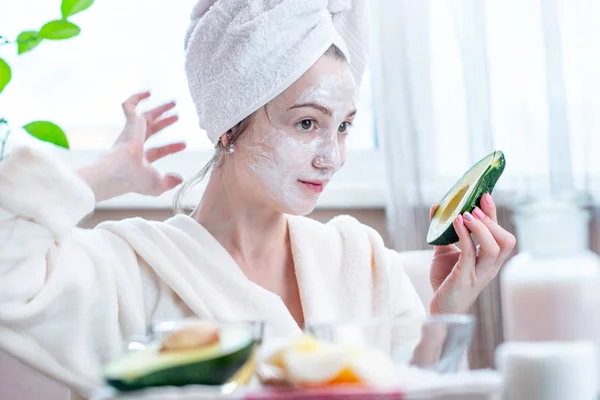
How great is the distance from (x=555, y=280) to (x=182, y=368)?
0.31m

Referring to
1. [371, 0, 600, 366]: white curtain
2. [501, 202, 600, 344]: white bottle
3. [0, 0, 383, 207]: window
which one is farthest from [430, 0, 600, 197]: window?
[501, 202, 600, 344]: white bottle

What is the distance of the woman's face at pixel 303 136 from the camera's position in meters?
1.25

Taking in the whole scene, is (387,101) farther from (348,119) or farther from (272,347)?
(272,347)

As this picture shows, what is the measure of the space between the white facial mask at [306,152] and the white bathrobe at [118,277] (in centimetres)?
13

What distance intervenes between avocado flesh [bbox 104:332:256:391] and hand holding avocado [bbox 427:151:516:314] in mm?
577

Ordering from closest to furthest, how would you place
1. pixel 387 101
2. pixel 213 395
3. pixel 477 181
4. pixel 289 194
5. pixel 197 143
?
pixel 213 395
pixel 477 181
pixel 289 194
pixel 387 101
pixel 197 143

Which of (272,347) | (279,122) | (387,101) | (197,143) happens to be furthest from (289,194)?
(197,143)

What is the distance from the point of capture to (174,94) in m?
2.19

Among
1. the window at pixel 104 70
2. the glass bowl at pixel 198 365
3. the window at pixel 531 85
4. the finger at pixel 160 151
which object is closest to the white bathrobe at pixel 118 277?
the finger at pixel 160 151

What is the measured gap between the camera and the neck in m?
1.35

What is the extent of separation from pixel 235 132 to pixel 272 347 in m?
0.74

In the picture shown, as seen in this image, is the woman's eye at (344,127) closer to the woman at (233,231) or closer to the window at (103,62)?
the woman at (233,231)

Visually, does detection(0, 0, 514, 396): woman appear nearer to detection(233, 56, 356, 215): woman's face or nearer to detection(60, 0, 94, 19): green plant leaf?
detection(233, 56, 356, 215): woman's face

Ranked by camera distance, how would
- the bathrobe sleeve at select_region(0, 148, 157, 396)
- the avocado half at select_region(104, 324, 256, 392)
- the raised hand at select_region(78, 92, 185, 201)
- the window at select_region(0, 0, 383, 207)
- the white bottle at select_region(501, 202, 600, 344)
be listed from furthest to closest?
the window at select_region(0, 0, 383, 207)
the raised hand at select_region(78, 92, 185, 201)
the bathrobe sleeve at select_region(0, 148, 157, 396)
the white bottle at select_region(501, 202, 600, 344)
the avocado half at select_region(104, 324, 256, 392)
